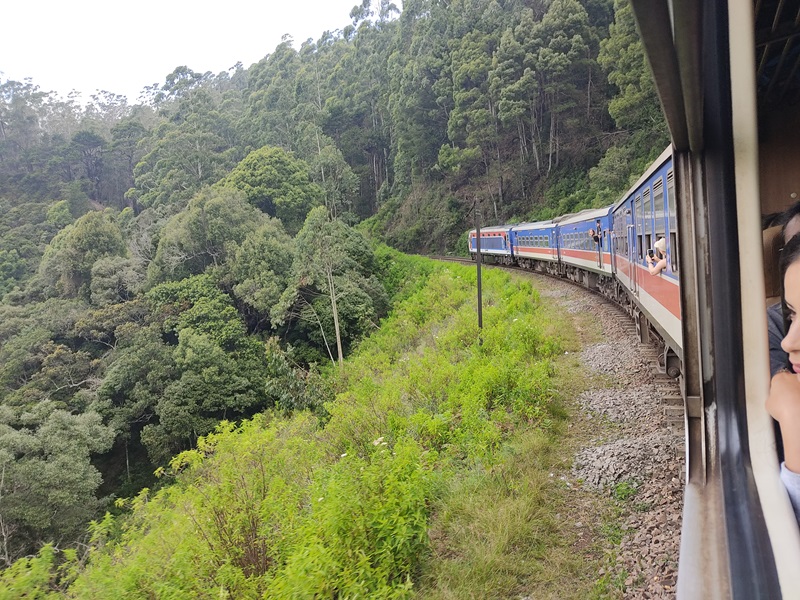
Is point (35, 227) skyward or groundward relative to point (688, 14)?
skyward

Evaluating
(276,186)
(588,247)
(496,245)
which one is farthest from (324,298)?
(276,186)

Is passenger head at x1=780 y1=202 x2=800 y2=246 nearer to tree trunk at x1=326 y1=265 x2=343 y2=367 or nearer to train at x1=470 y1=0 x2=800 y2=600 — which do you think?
train at x1=470 y1=0 x2=800 y2=600

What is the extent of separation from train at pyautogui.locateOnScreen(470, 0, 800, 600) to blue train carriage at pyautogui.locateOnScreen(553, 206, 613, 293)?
962cm

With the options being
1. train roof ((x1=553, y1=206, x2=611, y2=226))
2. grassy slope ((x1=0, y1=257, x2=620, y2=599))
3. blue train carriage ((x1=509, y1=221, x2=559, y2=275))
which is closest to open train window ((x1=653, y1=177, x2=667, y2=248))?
grassy slope ((x1=0, y1=257, x2=620, y2=599))

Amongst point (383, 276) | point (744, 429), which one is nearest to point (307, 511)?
point (744, 429)

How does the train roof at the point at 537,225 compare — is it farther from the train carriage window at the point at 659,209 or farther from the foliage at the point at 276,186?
the foliage at the point at 276,186

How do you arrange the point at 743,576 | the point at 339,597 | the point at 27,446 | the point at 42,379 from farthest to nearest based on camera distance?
the point at 42,379 < the point at 27,446 < the point at 339,597 < the point at 743,576

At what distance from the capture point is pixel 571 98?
31.8 m

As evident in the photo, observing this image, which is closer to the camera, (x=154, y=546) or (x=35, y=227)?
(x=154, y=546)

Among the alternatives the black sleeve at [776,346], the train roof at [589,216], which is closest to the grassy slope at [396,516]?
the black sleeve at [776,346]

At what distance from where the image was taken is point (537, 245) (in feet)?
70.1

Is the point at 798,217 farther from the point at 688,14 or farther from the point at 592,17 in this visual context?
the point at 592,17

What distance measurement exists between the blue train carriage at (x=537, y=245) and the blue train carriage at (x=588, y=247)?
632 millimetres

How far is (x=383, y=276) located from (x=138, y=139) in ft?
140
